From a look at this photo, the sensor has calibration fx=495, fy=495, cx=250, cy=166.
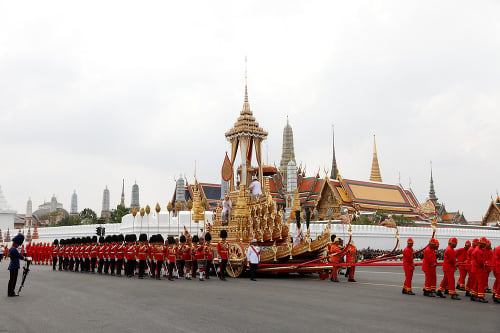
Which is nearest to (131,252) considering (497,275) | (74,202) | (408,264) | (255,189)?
(255,189)

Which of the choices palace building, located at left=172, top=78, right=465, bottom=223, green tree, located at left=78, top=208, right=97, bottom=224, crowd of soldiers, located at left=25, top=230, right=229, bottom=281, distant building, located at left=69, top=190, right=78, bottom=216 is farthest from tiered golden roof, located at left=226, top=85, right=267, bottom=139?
distant building, located at left=69, top=190, right=78, bottom=216

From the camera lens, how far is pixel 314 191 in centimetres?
4656

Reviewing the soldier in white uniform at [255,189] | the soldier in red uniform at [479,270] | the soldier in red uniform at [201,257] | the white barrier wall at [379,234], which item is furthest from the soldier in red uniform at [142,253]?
the white barrier wall at [379,234]

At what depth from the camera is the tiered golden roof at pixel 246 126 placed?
62.0ft

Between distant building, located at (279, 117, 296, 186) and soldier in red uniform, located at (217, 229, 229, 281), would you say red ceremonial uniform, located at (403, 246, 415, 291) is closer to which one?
soldier in red uniform, located at (217, 229, 229, 281)

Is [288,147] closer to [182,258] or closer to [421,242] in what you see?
[421,242]

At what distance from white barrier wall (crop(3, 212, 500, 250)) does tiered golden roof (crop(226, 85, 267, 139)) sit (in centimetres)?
587

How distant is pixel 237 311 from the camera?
26.9 ft

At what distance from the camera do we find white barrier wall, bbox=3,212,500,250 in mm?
26141

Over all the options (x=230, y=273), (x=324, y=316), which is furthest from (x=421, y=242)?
(x=324, y=316)

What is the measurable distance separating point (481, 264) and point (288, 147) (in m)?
55.5

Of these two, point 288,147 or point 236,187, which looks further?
point 288,147

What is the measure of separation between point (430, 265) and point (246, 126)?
10.0 metres

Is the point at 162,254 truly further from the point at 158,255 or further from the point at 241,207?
the point at 241,207
